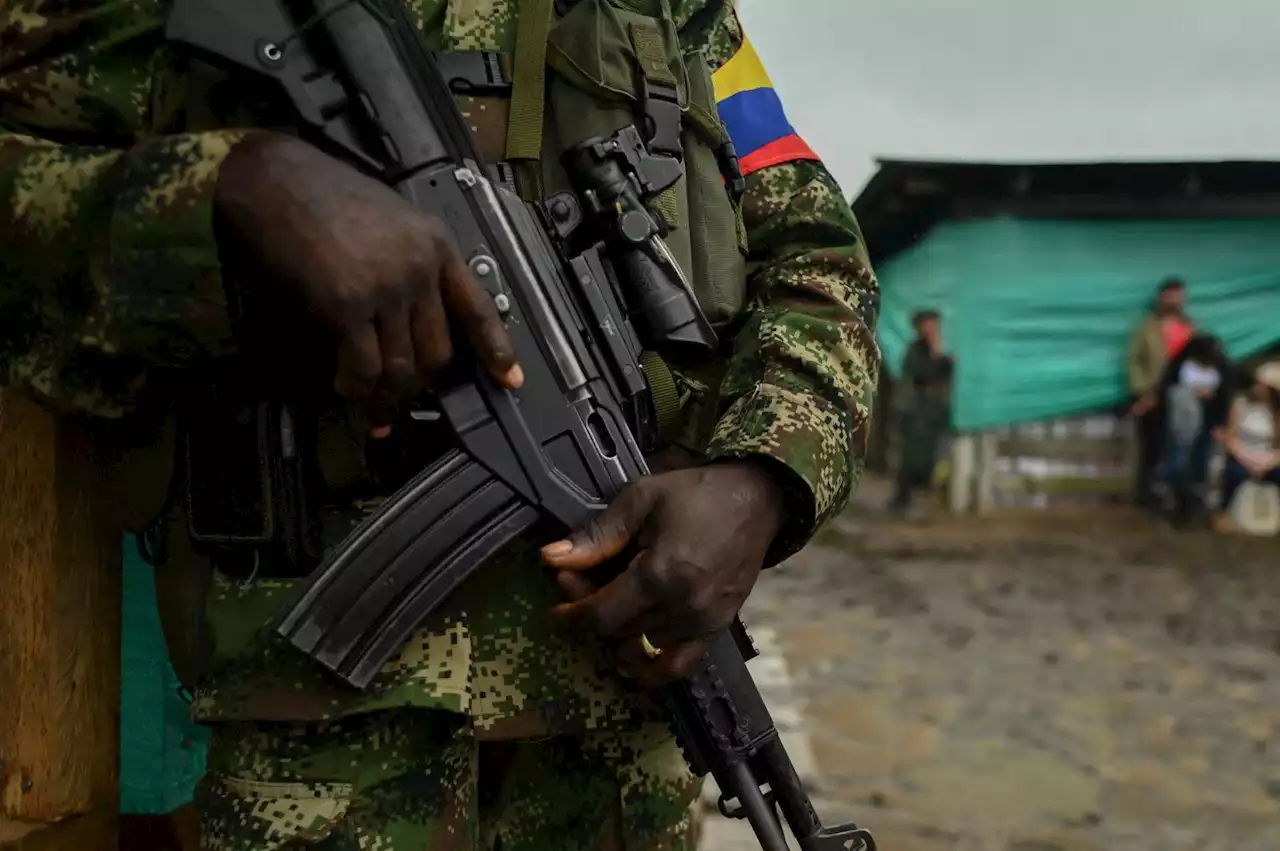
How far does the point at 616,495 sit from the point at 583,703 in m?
0.17

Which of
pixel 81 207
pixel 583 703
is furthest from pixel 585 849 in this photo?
pixel 81 207

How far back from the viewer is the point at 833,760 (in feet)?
8.43

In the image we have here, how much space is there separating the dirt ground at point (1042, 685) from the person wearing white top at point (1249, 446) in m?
0.31

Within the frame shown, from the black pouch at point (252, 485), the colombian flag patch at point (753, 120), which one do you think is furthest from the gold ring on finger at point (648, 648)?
the colombian flag patch at point (753, 120)

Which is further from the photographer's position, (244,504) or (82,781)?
(82,781)

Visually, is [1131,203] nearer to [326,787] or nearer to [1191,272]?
[1191,272]

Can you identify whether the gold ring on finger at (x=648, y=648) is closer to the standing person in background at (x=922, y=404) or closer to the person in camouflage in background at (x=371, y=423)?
the person in camouflage in background at (x=371, y=423)

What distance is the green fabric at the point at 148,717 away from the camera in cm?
105

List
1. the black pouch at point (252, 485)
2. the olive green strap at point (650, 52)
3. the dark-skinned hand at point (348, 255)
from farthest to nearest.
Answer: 1. the olive green strap at point (650, 52)
2. the black pouch at point (252, 485)
3. the dark-skinned hand at point (348, 255)

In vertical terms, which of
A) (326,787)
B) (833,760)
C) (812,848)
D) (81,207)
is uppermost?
(81,207)

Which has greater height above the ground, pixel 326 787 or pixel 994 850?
pixel 326 787

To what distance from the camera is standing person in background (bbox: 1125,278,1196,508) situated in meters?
5.21

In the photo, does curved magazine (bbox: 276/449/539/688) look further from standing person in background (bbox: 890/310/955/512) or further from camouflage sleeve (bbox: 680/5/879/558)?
standing person in background (bbox: 890/310/955/512)

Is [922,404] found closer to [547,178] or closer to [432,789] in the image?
[547,178]
